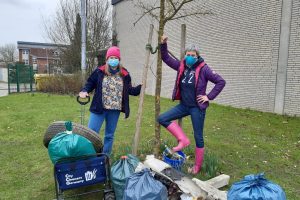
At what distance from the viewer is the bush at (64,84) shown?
18266mm

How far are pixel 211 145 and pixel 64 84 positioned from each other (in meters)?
13.4

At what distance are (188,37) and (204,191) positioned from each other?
13705 millimetres

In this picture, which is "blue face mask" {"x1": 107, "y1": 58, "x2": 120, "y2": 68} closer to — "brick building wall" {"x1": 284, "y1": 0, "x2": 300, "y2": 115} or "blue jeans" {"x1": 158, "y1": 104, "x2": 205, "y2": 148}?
"blue jeans" {"x1": 158, "y1": 104, "x2": 205, "y2": 148}

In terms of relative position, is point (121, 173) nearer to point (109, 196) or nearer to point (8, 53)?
point (109, 196)

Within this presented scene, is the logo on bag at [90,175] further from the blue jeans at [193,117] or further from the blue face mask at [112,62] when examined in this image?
the blue face mask at [112,62]

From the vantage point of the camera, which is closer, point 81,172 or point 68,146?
point 68,146

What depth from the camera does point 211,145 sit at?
682cm

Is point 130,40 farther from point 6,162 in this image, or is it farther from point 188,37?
point 6,162

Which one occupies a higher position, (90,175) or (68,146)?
(68,146)

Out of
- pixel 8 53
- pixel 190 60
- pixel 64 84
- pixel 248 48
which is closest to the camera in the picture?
pixel 190 60

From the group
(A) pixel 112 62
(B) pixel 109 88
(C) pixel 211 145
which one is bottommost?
(C) pixel 211 145

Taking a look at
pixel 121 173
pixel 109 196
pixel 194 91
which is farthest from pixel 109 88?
pixel 109 196

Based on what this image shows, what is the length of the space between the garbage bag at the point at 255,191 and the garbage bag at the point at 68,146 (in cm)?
167

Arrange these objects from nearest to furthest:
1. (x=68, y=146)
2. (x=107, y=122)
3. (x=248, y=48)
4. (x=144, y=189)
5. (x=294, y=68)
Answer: (x=144, y=189) < (x=68, y=146) < (x=107, y=122) < (x=294, y=68) < (x=248, y=48)
